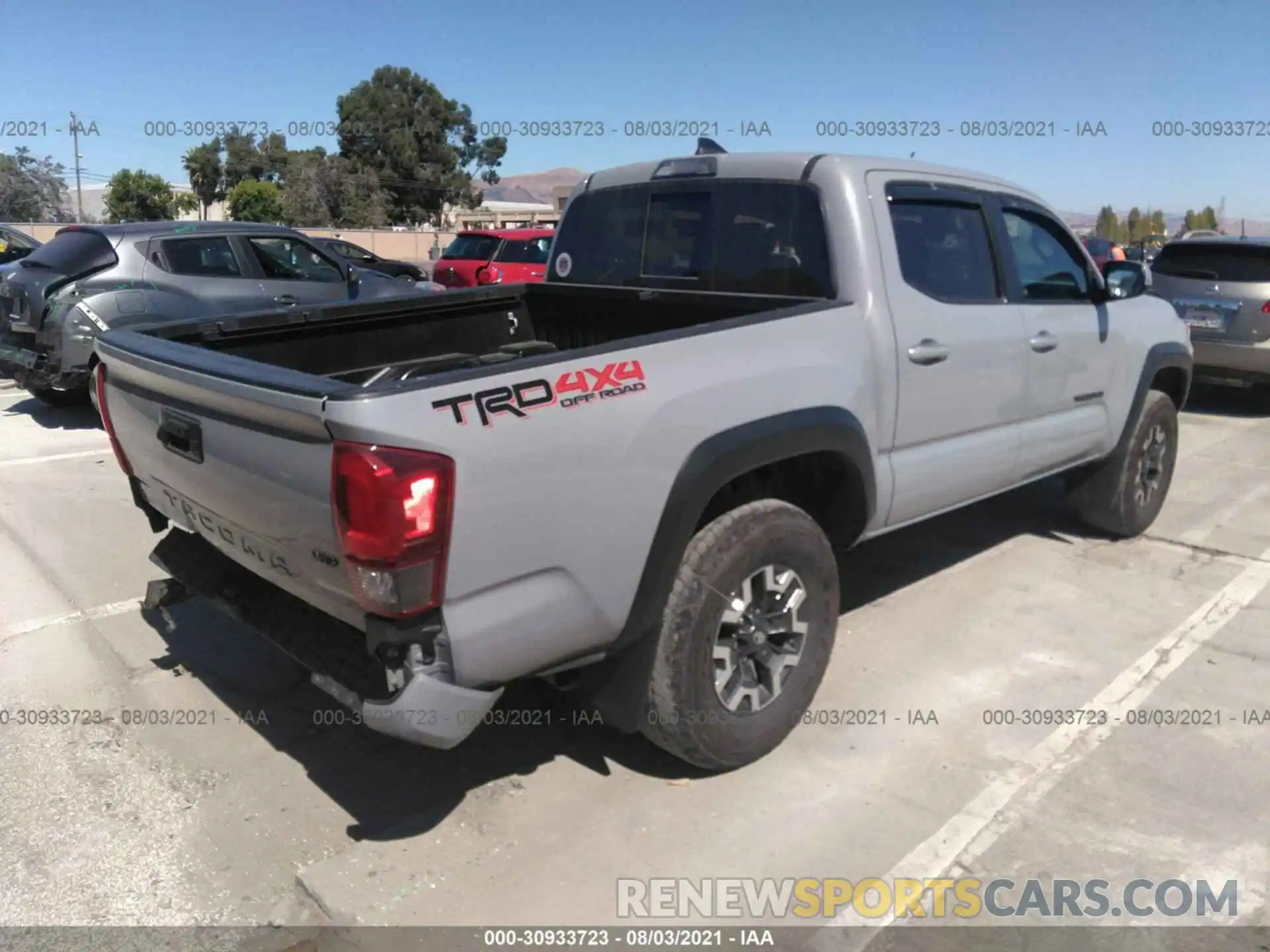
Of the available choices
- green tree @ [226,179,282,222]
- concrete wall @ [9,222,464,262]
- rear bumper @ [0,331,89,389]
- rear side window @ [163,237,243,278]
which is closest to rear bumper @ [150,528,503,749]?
rear bumper @ [0,331,89,389]

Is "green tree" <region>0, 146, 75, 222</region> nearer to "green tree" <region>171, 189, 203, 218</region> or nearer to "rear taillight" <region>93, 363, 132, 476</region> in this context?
"green tree" <region>171, 189, 203, 218</region>

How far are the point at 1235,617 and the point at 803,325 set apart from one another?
10.00 ft

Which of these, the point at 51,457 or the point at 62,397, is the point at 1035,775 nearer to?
A: the point at 51,457

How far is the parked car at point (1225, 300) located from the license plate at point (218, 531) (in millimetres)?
9305

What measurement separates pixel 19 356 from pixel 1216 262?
428 inches

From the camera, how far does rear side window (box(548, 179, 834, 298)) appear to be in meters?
3.80

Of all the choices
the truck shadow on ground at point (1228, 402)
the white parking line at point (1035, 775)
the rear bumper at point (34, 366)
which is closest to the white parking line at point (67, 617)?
the white parking line at point (1035, 775)

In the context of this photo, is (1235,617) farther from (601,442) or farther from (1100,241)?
(1100,241)

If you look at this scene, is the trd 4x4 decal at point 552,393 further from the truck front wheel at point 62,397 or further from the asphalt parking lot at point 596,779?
the truck front wheel at point 62,397

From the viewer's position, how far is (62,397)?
30.2 feet

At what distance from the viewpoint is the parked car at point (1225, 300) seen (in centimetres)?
935

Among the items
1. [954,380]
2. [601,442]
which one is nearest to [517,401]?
[601,442]

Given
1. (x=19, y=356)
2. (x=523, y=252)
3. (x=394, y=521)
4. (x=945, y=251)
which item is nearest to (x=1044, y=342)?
(x=945, y=251)

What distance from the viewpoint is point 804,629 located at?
11.4 feet
